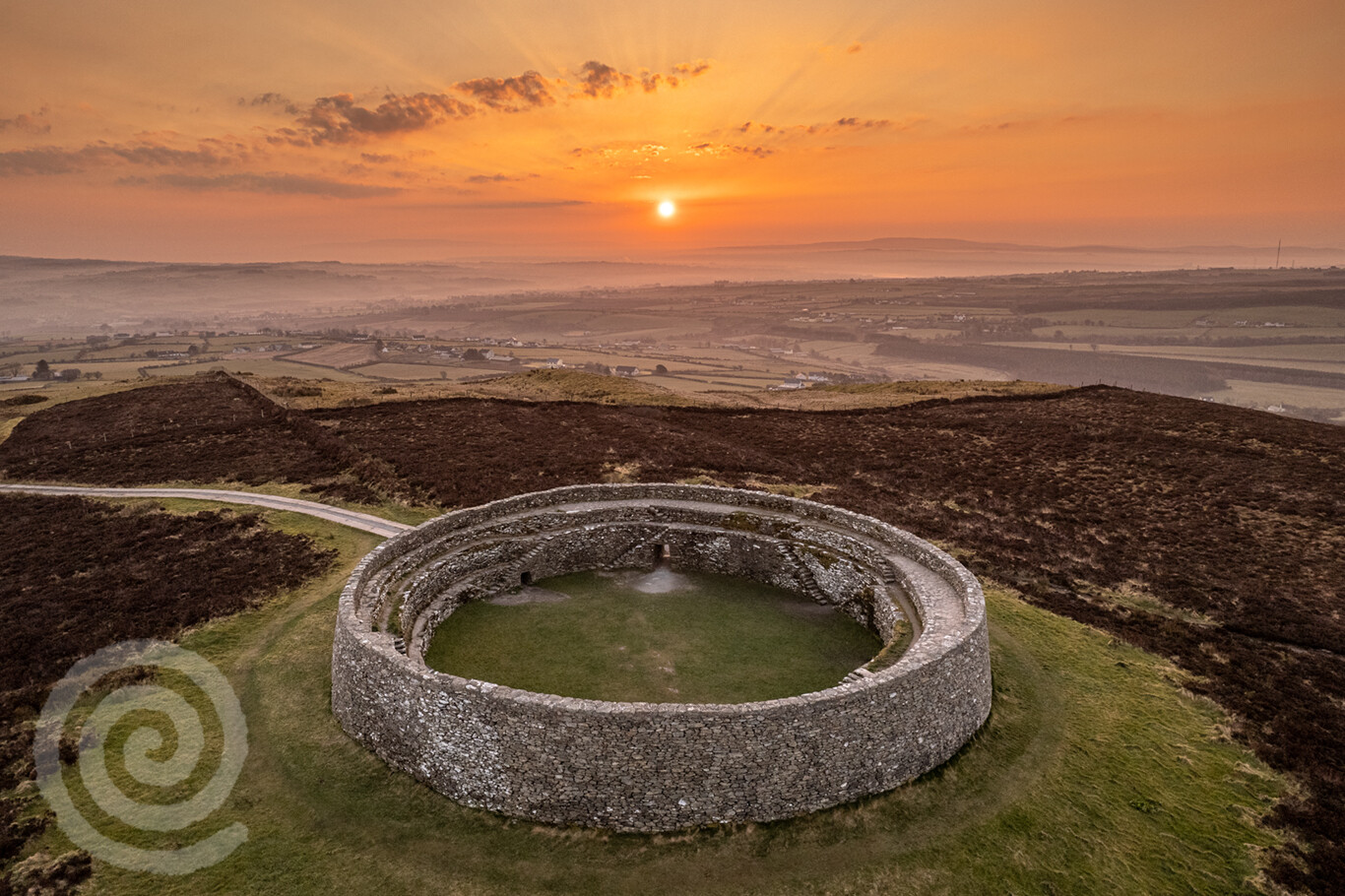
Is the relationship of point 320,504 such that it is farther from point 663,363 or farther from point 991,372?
point 991,372

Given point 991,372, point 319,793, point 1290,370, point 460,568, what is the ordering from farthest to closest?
1. point 991,372
2. point 1290,370
3. point 460,568
4. point 319,793

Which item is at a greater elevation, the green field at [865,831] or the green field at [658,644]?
the green field at [658,644]

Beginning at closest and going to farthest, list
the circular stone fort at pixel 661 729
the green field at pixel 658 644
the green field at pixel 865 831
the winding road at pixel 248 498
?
1. the green field at pixel 865 831
2. the circular stone fort at pixel 661 729
3. the green field at pixel 658 644
4. the winding road at pixel 248 498

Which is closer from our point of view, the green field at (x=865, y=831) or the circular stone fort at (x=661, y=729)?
the green field at (x=865, y=831)

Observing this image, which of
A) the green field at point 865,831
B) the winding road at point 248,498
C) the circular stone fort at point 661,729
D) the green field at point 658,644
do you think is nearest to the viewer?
the green field at point 865,831

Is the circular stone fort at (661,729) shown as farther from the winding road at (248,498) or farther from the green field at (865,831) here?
the winding road at (248,498)

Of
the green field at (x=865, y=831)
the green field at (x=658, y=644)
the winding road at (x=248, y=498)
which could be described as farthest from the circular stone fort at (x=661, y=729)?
the winding road at (x=248, y=498)

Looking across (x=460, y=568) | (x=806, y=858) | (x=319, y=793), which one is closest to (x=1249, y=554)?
(x=806, y=858)
